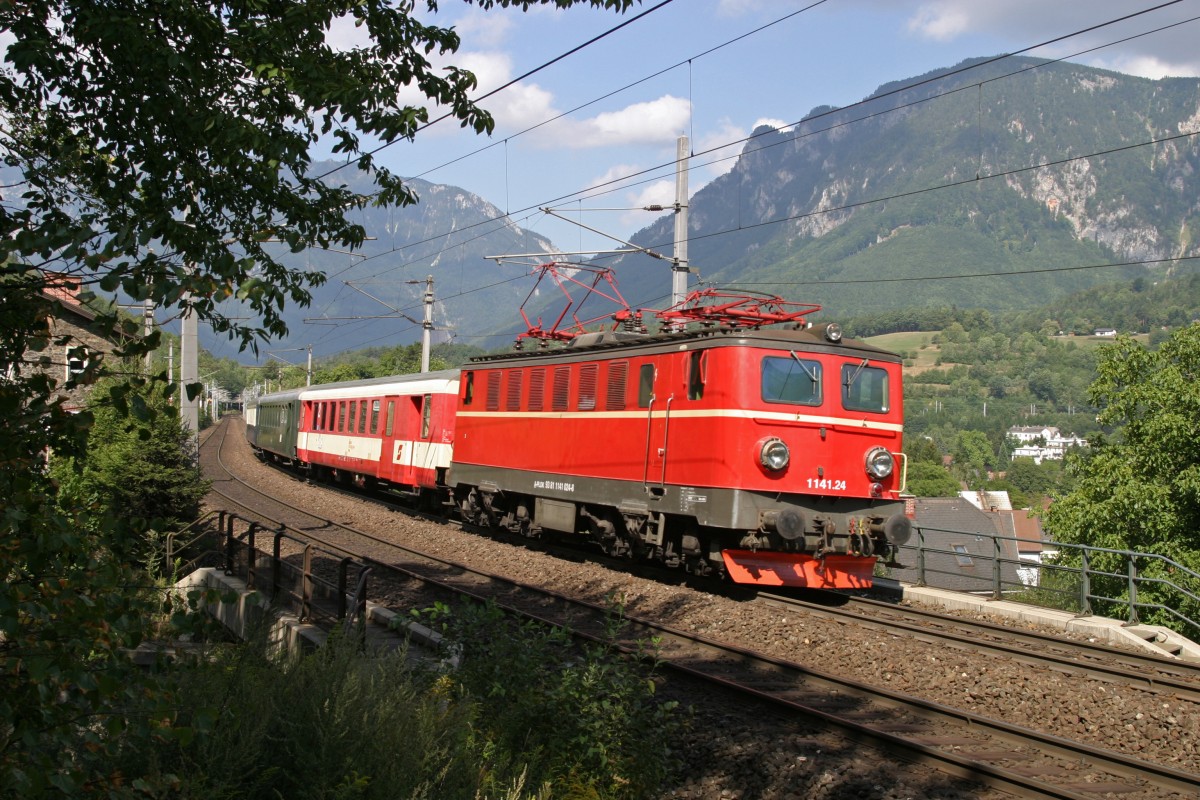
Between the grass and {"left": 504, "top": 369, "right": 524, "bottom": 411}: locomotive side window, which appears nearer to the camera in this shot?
{"left": 504, "top": 369, "right": 524, "bottom": 411}: locomotive side window

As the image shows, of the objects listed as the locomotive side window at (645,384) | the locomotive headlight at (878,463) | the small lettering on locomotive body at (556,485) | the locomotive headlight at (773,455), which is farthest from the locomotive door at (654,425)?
the locomotive headlight at (878,463)

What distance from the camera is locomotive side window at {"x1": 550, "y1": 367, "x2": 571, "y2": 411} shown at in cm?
1608

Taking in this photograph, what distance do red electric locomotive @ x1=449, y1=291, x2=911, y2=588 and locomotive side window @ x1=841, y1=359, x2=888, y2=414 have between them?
0.06 feet

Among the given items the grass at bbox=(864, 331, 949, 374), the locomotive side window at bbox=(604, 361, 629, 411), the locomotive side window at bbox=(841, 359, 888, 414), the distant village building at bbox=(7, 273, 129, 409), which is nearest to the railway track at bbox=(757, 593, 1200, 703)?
the locomotive side window at bbox=(841, 359, 888, 414)

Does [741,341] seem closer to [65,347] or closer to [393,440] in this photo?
[65,347]

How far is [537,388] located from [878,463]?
239 inches

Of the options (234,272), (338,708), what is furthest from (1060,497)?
(234,272)

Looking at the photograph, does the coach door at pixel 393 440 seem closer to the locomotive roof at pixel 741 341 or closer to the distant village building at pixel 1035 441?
the locomotive roof at pixel 741 341

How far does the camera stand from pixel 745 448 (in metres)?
12.4

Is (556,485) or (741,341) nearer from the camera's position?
(741,341)

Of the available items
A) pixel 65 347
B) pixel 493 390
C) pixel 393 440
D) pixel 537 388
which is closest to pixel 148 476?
pixel 493 390

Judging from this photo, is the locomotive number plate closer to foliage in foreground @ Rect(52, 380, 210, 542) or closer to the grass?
foliage in foreground @ Rect(52, 380, 210, 542)

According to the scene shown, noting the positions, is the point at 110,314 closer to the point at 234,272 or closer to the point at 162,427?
the point at 234,272

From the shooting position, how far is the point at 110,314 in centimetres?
386
